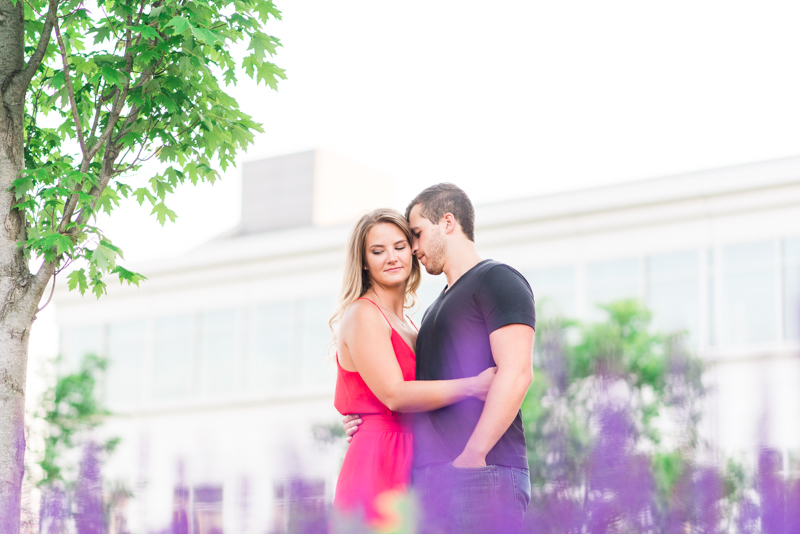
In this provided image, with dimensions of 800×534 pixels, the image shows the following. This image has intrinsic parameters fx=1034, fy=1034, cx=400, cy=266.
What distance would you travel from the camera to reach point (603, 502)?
5.72 feet

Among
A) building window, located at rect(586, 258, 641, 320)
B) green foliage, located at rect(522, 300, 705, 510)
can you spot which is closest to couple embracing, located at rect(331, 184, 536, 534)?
green foliage, located at rect(522, 300, 705, 510)

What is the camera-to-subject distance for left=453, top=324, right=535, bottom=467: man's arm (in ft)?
12.2

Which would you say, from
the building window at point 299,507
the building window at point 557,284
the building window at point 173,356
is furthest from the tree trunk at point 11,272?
the building window at point 173,356

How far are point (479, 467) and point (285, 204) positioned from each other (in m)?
44.3

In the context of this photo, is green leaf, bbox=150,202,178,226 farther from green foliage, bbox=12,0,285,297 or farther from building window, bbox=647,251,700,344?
building window, bbox=647,251,700,344

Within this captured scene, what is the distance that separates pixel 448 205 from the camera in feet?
14.1

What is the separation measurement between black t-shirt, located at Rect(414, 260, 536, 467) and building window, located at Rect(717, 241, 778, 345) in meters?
23.3

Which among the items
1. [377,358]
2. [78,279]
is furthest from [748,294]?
[377,358]

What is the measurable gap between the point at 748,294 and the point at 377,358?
23.6 metres

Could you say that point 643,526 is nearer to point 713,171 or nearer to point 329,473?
point 329,473

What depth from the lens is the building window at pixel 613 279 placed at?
27.8 meters

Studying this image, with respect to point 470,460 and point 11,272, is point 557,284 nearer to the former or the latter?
point 11,272

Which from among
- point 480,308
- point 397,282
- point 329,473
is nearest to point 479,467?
point 480,308

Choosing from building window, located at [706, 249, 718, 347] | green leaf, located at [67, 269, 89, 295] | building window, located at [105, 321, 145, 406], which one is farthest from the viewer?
building window, located at [105, 321, 145, 406]
